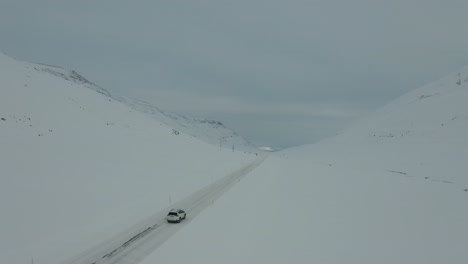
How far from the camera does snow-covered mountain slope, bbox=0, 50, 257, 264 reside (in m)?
21.0

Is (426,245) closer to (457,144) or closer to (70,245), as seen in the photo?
(70,245)

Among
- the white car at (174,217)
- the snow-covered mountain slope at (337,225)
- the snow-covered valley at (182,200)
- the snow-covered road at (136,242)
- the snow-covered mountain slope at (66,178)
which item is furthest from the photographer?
the white car at (174,217)

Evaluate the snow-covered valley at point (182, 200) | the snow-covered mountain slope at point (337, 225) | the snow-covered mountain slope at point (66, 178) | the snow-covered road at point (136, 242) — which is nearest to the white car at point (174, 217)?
the snow-covered road at point (136, 242)

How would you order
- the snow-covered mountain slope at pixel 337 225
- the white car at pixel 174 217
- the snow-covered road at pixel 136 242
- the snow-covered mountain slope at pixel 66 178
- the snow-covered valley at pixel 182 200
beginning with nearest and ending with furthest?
the snow-covered road at pixel 136 242 → the snow-covered mountain slope at pixel 337 225 → the snow-covered valley at pixel 182 200 → the snow-covered mountain slope at pixel 66 178 → the white car at pixel 174 217

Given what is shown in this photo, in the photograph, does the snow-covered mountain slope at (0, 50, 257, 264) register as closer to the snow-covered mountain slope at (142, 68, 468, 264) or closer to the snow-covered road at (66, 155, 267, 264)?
the snow-covered road at (66, 155, 267, 264)

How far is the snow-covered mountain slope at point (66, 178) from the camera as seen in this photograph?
68.7 ft

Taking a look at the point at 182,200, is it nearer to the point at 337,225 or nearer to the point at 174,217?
the point at 174,217

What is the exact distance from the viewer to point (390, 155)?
8350 centimetres

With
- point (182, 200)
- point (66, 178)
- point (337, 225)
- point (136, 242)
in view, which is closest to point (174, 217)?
point (136, 242)

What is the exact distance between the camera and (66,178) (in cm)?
3092

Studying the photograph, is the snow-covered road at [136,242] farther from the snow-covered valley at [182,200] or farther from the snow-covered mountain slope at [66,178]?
the snow-covered mountain slope at [66,178]

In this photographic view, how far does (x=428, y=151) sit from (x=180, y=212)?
226 ft

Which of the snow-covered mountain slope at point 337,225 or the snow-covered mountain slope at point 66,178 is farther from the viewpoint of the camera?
the snow-covered mountain slope at point 66,178

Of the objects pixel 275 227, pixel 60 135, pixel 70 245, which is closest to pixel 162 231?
pixel 70 245
